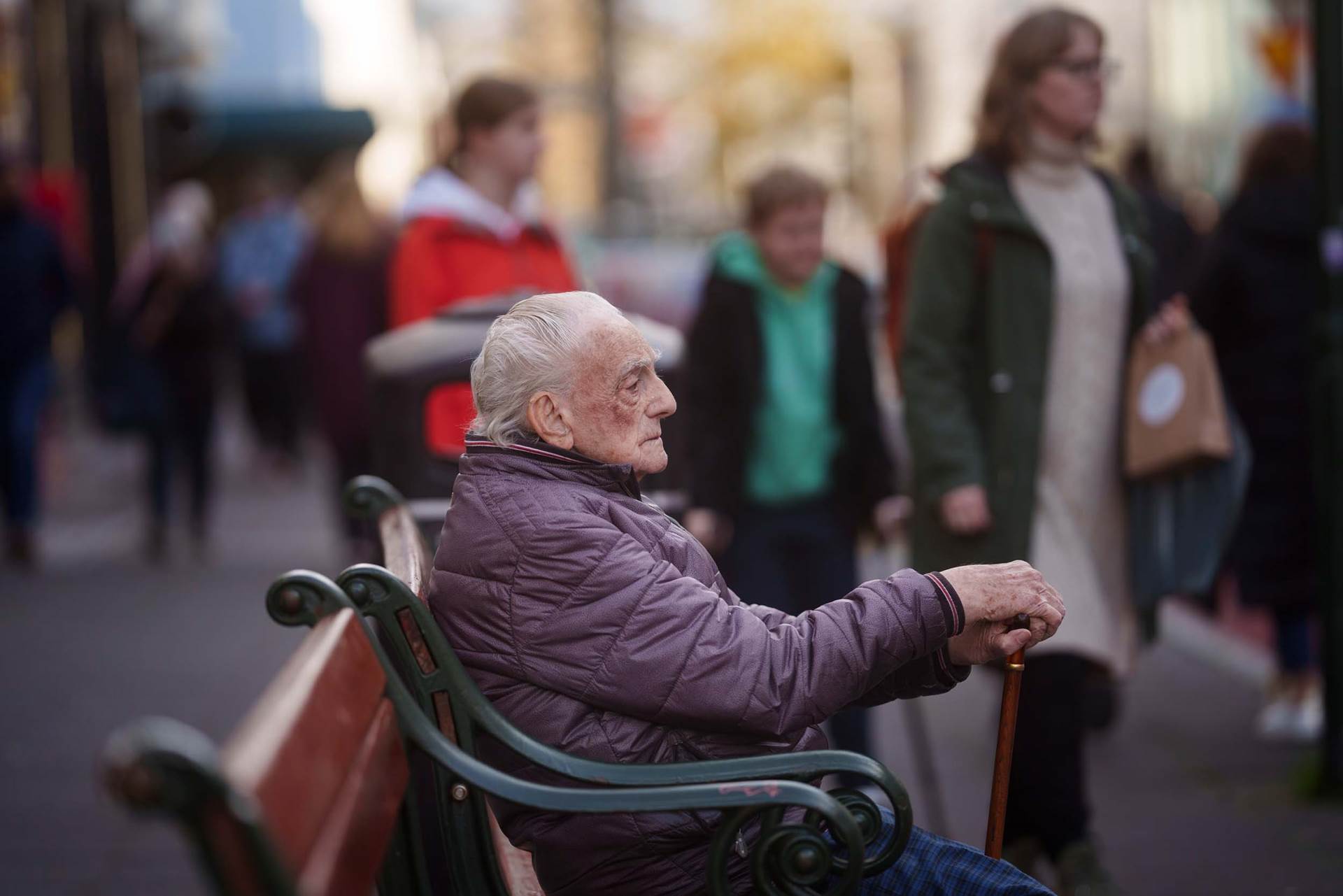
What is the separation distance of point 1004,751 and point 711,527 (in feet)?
8.16

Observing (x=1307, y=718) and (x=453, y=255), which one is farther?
(x=1307, y=718)

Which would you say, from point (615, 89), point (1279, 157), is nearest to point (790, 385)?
point (1279, 157)

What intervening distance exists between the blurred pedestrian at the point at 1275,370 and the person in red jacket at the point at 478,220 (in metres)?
2.43

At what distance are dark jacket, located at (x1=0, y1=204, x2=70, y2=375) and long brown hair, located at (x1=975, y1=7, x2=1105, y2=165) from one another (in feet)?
24.0

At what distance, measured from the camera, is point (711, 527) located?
5223 mm

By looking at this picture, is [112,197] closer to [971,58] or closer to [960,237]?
[960,237]

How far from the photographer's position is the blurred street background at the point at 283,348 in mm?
5316

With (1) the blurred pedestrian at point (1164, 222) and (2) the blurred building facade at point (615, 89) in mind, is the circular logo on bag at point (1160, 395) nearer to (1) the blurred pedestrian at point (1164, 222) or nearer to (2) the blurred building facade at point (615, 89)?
(2) the blurred building facade at point (615, 89)

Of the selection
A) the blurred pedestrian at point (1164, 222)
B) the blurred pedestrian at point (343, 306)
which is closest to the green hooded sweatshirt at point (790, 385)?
the blurred pedestrian at point (1164, 222)

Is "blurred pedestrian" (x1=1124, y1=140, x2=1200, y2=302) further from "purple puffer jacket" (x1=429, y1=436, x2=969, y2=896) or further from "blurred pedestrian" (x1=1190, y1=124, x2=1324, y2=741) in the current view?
"purple puffer jacket" (x1=429, y1=436, x2=969, y2=896)

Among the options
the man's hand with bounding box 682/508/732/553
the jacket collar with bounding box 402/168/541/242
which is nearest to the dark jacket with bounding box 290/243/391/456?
the jacket collar with bounding box 402/168/541/242

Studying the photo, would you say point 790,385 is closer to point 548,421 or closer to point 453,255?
point 453,255

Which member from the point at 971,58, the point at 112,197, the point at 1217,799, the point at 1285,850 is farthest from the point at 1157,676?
the point at 971,58

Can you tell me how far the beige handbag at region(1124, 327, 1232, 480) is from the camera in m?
4.14
